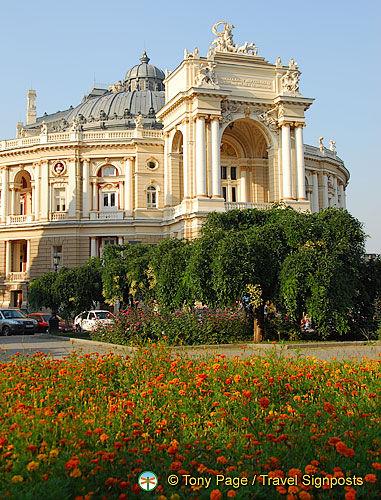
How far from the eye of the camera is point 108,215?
51.8 m

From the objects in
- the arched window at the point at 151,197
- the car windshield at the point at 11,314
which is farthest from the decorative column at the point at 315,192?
the car windshield at the point at 11,314

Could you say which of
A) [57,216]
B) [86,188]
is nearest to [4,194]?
[57,216]

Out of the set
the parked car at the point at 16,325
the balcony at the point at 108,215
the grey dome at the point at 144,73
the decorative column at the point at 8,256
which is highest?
the grey dome at the point at 144,73

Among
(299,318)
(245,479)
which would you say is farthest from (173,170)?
(245,479)

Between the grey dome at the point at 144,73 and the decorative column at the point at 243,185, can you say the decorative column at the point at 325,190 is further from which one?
the grey dome at the point at 144,73

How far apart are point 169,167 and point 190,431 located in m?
42.2

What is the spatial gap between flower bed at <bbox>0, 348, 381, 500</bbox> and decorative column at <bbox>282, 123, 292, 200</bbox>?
34.9 meters

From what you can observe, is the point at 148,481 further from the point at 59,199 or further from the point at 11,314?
the point at 59,199

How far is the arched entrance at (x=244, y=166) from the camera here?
161 ft

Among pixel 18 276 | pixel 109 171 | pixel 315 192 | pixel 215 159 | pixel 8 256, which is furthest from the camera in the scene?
pixel 315 192

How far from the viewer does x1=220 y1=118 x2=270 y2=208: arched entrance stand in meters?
49.2

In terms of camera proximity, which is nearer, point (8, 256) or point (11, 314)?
point (11, 314)

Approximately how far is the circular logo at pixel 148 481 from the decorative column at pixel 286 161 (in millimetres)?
40242

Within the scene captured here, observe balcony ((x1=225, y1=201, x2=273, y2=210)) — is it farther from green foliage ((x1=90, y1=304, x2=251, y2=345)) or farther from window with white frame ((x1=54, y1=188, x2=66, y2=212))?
green foliage ((x1=90, y1=304, x2=251, y2=345))
